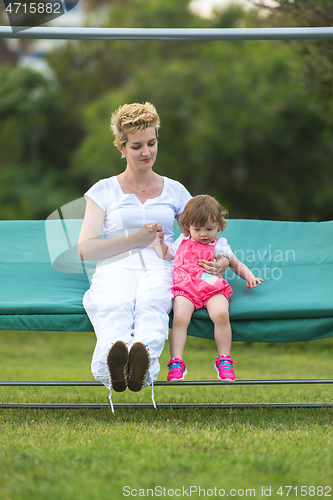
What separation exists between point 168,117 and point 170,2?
3090 mm

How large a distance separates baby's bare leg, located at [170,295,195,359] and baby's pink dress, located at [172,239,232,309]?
0.04m

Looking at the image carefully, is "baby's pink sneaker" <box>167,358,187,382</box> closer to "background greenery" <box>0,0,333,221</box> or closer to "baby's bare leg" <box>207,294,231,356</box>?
"baby's bare leg" <box>207,294,231,356</box>

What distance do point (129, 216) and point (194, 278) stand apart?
1.46 feet

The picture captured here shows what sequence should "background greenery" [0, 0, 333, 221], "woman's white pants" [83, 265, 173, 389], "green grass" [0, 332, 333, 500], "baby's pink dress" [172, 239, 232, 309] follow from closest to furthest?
"green grass" [0, 332, 333, 500] → "woman's white pants" [83, 265, 173, 389] → "baby's pink dress" [172, 239, 232, 309] → "background greenery" [0, 0, 333, 221]

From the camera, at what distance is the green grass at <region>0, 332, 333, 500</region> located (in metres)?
1.66

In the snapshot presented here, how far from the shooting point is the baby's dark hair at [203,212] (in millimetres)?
2623

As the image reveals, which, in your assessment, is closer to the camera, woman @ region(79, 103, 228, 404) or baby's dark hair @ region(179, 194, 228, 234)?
woman @ region(79, 103, 228, 404)

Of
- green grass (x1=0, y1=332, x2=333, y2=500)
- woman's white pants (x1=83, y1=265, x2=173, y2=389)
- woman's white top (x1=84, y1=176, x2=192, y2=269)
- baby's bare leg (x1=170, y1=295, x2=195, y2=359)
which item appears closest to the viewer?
green grass (x1=0, y1=332, x2=333, y2=500)

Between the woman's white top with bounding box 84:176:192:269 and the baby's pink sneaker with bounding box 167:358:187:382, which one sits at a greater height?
the woman's white top with bounding box 84:176:192:269

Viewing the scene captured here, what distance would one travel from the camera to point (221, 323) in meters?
2.52

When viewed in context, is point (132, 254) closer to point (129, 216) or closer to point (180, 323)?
point (129, 216)

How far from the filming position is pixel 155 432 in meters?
2.27

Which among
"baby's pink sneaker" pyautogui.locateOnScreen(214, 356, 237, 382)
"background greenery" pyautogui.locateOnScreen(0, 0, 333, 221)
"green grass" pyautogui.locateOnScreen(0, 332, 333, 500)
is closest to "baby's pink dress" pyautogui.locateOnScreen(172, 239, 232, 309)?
"baby's pink sneaker" pyautogui.locateOnScreen(214, 356, 237, 382)

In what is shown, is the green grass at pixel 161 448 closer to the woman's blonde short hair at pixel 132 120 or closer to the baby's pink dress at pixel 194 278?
the baby's pink dress at pixel 194 278
